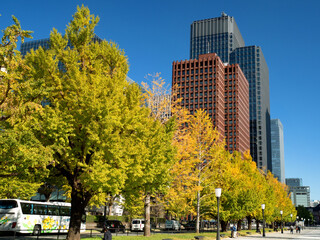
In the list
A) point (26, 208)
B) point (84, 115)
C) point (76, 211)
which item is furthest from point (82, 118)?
point (26, 208)

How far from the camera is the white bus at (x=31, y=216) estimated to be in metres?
25.6

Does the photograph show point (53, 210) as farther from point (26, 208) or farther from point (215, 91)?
point (215, 91)

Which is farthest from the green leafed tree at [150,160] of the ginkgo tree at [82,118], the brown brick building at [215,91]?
the brown brick building at [215,91]

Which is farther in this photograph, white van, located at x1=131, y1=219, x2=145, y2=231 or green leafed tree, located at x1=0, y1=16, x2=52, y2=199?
white van, located at x1=131, y1=219, x2=145, y2=231

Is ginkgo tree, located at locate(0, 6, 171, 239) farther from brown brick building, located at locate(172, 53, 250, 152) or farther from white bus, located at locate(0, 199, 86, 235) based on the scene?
brown brick building, located at locate(172, 53, 250, 152)

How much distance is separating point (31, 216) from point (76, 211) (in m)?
10.2

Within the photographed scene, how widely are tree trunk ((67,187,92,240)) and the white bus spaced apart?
3.75 m

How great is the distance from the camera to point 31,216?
27.8m

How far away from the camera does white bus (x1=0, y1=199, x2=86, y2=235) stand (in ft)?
84.0

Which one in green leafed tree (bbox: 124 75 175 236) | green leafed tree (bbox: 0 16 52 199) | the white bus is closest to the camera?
green leafed tree (bbox: 0 16 52 199)

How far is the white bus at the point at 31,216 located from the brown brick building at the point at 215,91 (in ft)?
406

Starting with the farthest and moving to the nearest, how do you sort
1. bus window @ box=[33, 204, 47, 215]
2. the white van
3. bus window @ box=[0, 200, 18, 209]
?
1. the white van
2. bus window @ box=[33, 204, 47, 215]
3. bus window @ box=[0, 200, 18, 209]

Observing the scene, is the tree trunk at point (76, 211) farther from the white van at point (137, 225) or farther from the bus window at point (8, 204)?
the white van at point (137, 225)

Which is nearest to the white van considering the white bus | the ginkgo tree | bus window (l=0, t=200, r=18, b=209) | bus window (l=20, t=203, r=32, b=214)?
the white bus
